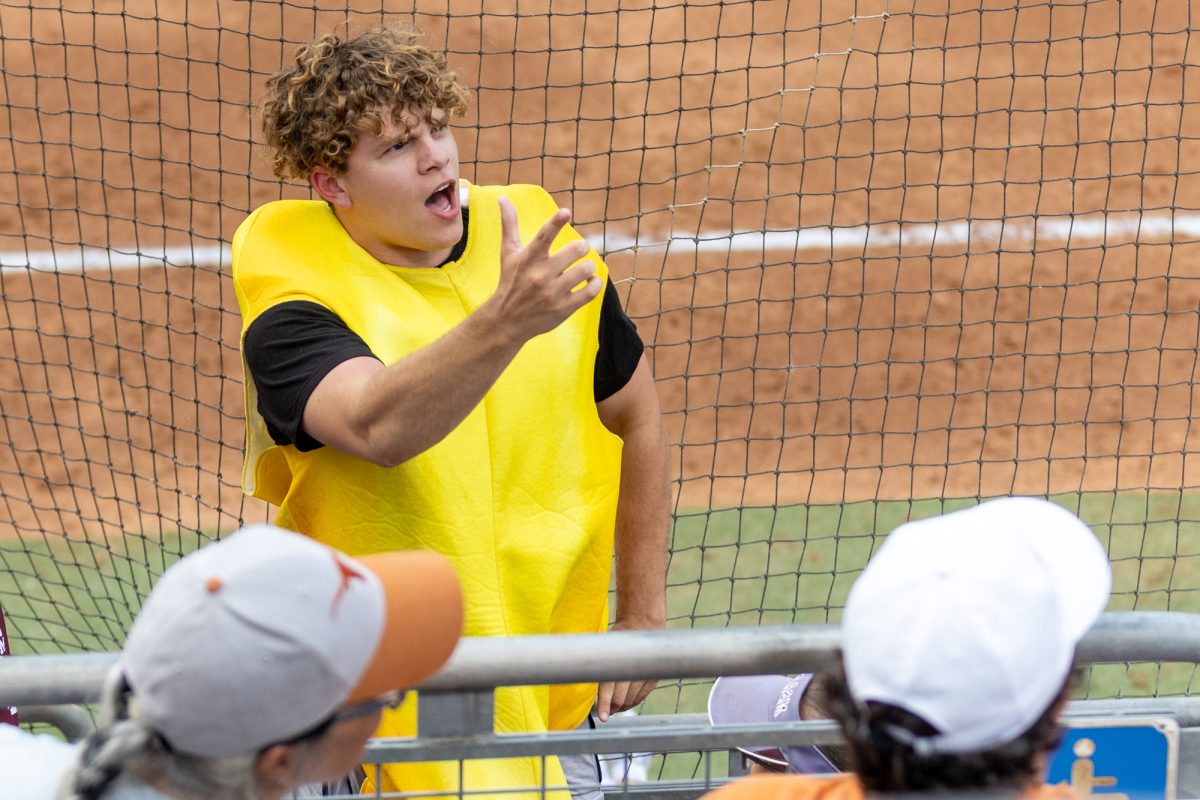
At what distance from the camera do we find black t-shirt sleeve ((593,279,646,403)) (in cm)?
254

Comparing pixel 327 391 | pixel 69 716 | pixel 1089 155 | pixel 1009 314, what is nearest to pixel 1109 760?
pixel 327 391

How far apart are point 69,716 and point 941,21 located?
24.2 feet

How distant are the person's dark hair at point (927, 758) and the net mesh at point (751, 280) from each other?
3006 millimetres

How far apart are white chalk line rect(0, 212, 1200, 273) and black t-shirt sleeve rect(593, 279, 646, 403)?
4323mm

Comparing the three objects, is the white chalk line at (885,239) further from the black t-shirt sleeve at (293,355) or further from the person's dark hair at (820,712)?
the person's dark hair at (820,712)

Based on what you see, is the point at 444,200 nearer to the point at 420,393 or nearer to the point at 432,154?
the point at 432,154

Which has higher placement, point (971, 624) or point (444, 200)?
point (444, 200)

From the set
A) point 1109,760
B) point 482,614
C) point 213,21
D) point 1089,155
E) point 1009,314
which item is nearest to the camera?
point 1109,760

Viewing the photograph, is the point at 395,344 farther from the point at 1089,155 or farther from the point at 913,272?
the point at 1089,155

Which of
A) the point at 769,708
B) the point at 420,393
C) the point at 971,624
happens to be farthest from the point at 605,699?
the point at 971,624

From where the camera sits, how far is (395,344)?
231cm

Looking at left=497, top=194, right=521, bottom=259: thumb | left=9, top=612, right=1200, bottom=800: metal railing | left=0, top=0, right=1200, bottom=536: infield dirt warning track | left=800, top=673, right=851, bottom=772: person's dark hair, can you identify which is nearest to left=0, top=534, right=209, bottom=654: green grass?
left=0, top=0, right=1200, bottom=536: infield dirt warning track

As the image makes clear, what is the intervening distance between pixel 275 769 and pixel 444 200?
1281 millimetres

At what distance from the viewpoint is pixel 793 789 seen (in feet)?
4.64
